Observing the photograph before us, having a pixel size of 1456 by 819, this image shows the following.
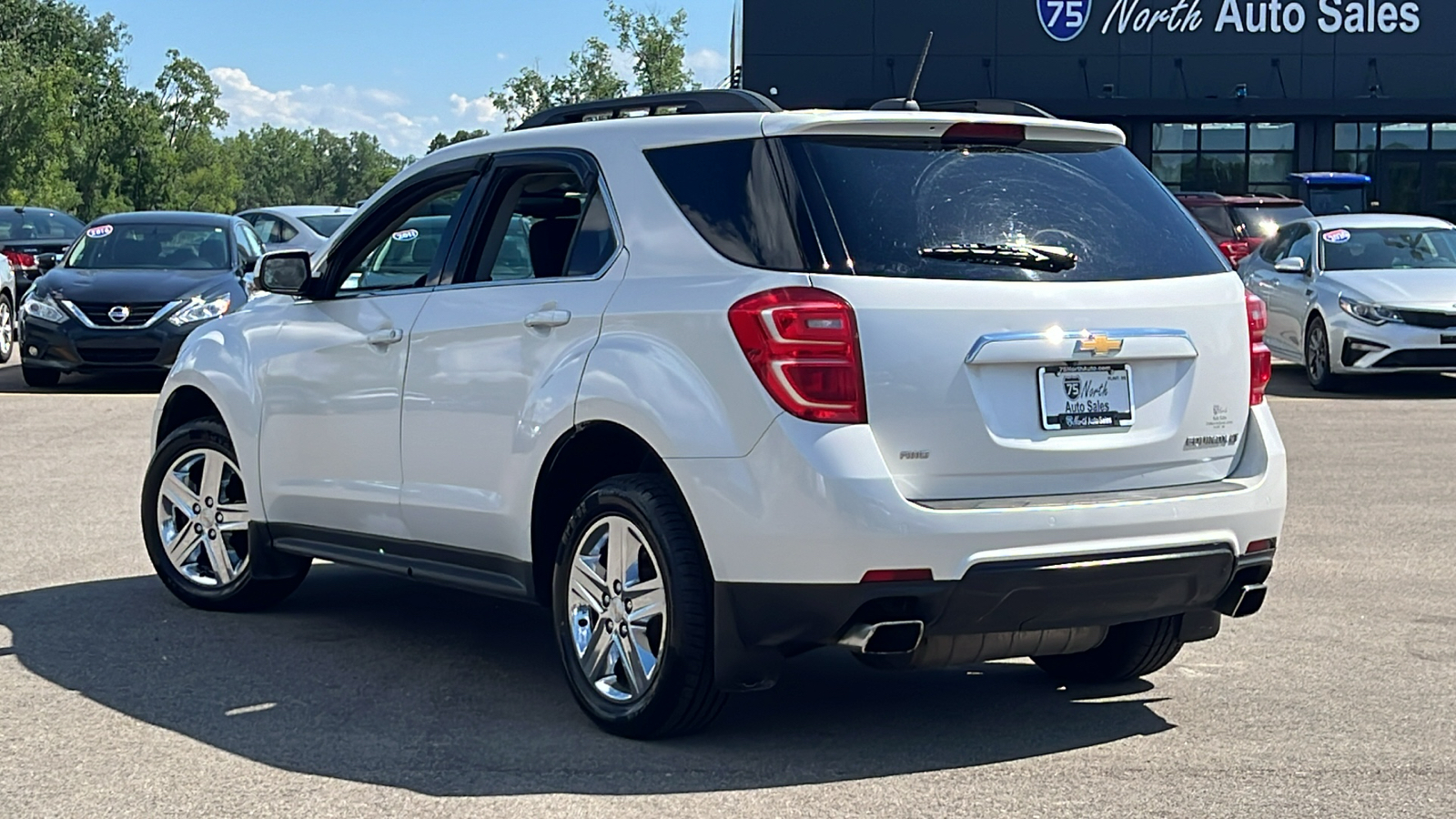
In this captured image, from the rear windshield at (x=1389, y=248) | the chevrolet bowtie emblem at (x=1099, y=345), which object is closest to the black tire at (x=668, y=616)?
the chevrolet bowtie emblem at (x=1099, y=345)

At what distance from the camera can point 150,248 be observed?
57.9 feet

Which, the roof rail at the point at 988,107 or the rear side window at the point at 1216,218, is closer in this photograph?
the roof rail at the point at 988,107

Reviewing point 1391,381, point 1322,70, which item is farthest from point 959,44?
point 1391,381

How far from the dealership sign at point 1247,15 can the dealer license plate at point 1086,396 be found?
135 ft

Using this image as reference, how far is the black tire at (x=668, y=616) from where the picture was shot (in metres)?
5.00

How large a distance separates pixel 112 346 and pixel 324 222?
8.91 meters

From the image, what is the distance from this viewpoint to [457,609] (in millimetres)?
7348

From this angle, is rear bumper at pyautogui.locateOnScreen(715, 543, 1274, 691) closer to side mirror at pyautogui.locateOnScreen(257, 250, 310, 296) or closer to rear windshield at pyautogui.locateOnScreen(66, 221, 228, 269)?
side mirror at pyautogui.locateOnScreen(257, 250, 310, 296)

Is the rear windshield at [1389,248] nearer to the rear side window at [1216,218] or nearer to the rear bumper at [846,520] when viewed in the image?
the rear side window at [1216,218]

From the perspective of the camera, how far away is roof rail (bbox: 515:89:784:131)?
218 inches

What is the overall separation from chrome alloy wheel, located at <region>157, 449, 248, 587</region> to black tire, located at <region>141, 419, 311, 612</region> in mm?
10

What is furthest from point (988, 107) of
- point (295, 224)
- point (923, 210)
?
point (295, 224)

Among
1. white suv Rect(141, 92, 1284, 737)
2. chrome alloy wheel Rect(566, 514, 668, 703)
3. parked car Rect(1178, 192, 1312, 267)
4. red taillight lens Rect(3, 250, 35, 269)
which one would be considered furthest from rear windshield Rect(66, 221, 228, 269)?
chrome alloy wheel Rect(566, 514, 668, 703)

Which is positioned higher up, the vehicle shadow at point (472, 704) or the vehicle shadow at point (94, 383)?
the vehicle shadow at point (472, 704)
